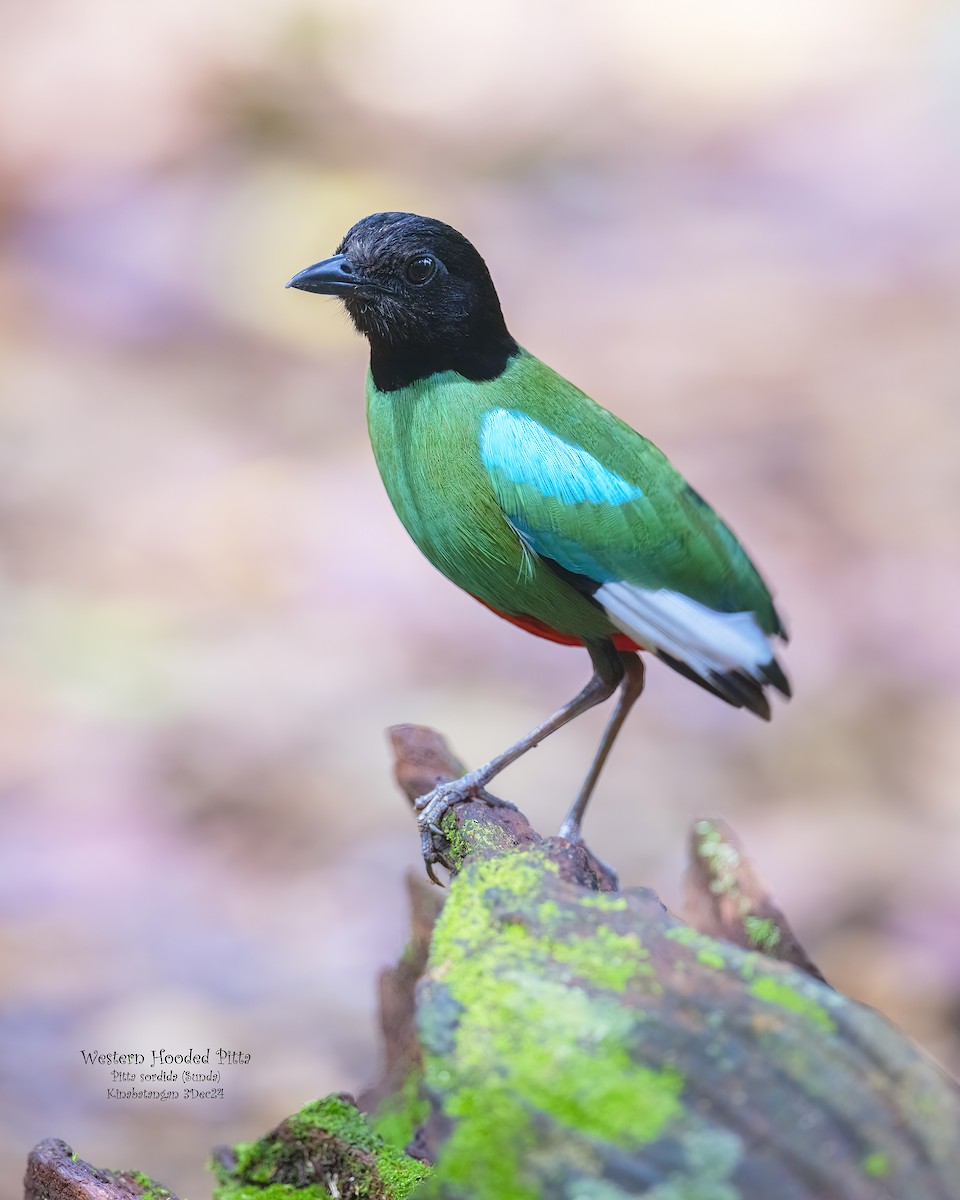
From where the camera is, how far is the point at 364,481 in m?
8.30

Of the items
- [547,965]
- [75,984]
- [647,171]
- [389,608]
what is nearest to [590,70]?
[647,171]

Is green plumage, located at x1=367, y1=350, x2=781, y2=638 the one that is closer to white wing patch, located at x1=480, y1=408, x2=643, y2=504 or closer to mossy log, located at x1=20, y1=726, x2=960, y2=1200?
white wing patch, located at x1=480, y1=408, x2=643, y2=504

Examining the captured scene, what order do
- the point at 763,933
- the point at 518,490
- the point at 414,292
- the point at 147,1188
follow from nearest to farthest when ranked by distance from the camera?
1. the point at 147,1188
2. the point at 518,490
3. the point at 414,292
4. the point at 763,933

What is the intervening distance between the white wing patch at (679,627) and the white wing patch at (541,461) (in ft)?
0.70

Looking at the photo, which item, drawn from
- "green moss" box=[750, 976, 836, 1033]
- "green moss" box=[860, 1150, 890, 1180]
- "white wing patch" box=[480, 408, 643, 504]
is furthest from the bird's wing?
"green moss" box=[860, 1150, 890, 1180]

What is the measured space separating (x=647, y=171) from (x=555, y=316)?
1.79 metres

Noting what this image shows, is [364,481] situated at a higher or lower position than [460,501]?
higher

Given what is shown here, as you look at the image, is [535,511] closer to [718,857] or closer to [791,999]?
[718,857]

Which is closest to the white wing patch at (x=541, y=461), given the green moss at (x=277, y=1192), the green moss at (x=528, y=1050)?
the green moss at (x=528, y=1050)

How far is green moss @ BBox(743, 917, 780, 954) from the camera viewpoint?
10.6ft

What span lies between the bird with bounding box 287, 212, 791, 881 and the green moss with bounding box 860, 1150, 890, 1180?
1.37 metres

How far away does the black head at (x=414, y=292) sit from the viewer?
306cm

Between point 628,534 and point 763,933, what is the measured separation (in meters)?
1.02

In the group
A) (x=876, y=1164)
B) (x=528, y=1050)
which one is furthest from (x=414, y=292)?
(x=876, y=1164)
